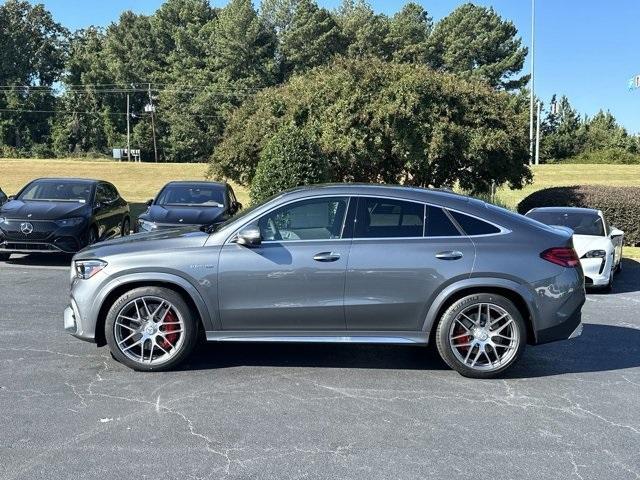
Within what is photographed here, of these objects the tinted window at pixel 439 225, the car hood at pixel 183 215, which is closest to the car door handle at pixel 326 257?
the tinted window at pixel 439 225

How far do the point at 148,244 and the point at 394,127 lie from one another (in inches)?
560

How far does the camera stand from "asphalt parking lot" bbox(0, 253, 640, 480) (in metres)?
3.60

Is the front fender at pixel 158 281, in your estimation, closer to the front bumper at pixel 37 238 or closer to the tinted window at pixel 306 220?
the tinted window at pixel 306 220

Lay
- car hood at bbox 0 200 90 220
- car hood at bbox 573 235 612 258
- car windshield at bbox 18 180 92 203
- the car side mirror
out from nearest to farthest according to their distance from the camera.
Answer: the car side mirror
car hood at bbox 573 235 612 258
car hood at bbox 0 200 90 220
car windshield at bbox 18 180 92 203

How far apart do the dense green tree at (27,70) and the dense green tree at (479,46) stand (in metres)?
50.2

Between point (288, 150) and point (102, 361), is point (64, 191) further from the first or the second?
point (102, 361)

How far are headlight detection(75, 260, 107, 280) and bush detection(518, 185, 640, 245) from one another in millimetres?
15091

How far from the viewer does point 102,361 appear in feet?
18.0

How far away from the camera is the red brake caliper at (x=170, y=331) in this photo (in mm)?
5168

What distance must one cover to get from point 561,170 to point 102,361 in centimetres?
4533

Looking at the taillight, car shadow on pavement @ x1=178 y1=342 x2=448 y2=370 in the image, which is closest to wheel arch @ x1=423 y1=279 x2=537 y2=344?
the taillight

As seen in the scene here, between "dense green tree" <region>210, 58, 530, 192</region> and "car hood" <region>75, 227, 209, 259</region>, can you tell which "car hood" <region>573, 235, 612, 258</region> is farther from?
"dense green tree" <region>210, 58, 530, 192</region>

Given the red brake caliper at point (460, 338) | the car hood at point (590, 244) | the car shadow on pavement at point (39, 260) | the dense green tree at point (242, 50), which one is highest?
the dense green tree at point (242, 50)

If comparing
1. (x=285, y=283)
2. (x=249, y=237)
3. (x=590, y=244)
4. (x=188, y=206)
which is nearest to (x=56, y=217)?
(x=188, y=206)
